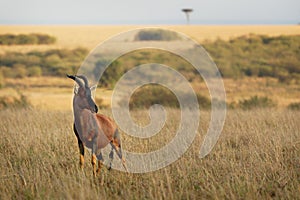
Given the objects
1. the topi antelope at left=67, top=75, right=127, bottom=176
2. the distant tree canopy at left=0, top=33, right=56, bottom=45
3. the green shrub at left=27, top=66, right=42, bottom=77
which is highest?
the topi antelope at left=67, top=75, right=127, bottom=176

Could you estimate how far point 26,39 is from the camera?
5091 cm

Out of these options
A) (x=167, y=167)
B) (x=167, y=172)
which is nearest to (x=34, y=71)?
(x=167, y=167)

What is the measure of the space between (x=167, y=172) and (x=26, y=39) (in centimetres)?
4722

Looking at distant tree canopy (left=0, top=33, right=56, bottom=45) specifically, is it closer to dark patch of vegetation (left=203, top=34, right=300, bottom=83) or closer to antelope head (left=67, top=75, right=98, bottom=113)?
dark patch of vegetation (left=203, top=34, right=300, bottom=83)

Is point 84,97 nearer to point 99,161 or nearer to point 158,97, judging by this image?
point 99,161

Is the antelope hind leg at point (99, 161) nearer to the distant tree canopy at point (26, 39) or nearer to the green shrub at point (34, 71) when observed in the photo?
the green shrub at point (34, 71)

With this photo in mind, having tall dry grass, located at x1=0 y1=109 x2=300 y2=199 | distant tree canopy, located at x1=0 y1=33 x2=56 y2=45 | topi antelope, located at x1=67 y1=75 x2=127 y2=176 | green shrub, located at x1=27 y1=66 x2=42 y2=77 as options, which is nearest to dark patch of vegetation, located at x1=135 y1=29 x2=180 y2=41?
distant tree canopy, located at x1=0 y1=33 x2=56 y2=45

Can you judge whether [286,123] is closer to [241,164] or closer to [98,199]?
[241,164]

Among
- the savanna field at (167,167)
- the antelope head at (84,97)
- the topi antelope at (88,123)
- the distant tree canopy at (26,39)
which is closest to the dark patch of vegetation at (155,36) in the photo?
the distant tree canopy at (26,39)

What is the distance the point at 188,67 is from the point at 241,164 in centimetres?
3053

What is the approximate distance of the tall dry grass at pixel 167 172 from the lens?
525 centimetres

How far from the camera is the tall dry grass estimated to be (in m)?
5.25

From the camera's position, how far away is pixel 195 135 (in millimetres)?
8750

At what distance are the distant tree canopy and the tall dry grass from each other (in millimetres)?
43512
